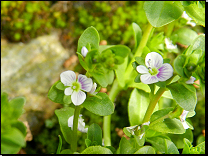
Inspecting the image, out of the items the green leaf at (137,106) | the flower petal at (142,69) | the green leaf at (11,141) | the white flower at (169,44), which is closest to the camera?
the green leaf at (11,141)

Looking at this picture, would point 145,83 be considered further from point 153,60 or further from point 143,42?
point 143,42

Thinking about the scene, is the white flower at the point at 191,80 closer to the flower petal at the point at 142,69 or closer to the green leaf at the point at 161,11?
the flower petal at the point at 142,69

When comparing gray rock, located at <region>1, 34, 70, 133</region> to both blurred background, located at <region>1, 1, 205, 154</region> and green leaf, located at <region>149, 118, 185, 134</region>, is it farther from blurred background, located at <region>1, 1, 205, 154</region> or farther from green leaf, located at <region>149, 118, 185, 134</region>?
green leaf, located at <region>149, 118, 185, 134</region>

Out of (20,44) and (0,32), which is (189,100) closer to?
(20,44)

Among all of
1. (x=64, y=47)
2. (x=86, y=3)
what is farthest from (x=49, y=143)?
(x=86, y=3)

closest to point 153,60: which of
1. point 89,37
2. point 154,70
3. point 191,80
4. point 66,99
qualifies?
point 154,70

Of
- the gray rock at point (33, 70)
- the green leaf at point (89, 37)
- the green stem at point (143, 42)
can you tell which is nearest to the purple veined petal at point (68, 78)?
the green leaf at point (89, 37)
